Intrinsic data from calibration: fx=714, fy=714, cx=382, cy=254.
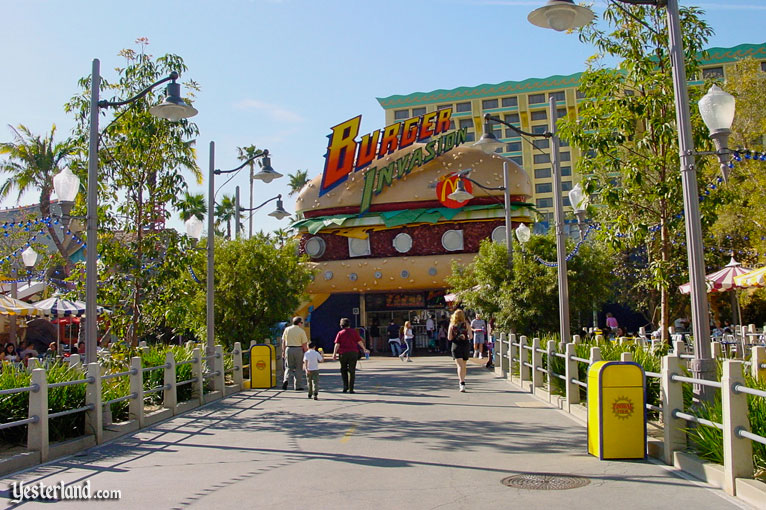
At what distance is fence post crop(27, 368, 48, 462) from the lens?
8.78 meters

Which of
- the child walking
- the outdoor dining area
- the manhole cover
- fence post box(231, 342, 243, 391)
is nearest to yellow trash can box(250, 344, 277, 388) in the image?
fence post box(231, 342, 243, 391)

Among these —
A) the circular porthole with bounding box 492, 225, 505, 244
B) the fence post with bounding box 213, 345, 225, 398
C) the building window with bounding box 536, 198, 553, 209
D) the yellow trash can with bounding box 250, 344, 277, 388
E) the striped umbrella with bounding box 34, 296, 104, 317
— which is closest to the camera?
the fence post with bounding box 213, 345, 225, 398

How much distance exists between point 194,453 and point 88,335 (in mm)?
2959

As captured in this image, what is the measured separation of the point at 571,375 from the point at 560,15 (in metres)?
6.07

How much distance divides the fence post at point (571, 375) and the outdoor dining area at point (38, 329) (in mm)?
8498

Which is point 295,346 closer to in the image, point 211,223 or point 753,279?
point 211,223

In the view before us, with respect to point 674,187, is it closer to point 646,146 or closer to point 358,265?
point 646,146

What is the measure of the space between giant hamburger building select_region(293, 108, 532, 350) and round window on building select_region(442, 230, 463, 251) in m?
0.05

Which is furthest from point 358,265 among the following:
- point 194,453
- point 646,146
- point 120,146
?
point 194,453

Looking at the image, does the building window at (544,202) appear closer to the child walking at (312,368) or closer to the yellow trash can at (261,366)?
the yellow trash can at (261,366)

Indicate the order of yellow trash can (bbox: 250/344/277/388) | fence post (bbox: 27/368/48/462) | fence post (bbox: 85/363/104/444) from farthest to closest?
yellow trash can (bbox: 250/344/277/388), fence post (bbox: 85/363/104/444), fence post (bbox: 27/368/48/462)

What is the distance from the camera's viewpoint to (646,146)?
1276cm

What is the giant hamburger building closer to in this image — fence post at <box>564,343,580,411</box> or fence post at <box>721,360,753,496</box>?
fence post at <box>564,343,580,411</box>

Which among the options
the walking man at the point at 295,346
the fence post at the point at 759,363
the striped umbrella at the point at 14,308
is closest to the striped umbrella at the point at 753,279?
the fence post at the point at 759,363
